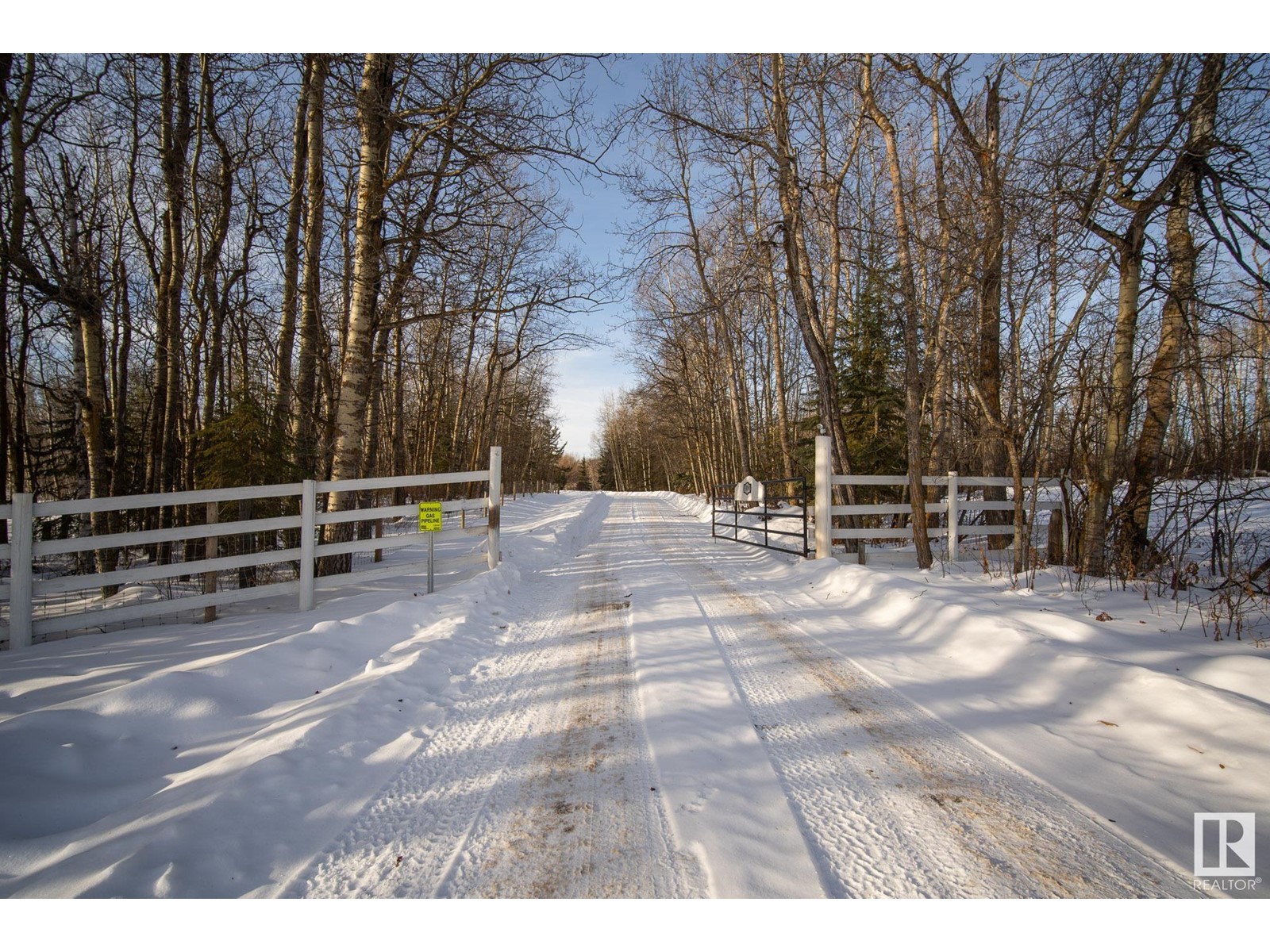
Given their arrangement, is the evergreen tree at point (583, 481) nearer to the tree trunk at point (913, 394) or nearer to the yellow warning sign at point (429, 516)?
the tree trunk at point (913, 394)

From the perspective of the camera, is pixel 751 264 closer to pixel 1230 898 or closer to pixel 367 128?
pixel 367 128

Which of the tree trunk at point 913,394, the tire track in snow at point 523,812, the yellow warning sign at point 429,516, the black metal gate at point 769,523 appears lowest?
the tire track in snow at point 523,812

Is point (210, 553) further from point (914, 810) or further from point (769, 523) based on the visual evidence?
point (769, 523)

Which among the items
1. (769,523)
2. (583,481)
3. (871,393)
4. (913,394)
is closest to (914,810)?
(913,394)

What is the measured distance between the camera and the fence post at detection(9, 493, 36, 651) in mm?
4195

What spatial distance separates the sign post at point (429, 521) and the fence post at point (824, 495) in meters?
5.59

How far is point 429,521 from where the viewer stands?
589 centimetres

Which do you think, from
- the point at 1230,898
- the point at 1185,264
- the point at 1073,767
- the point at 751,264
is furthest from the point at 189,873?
the point at 1185,264

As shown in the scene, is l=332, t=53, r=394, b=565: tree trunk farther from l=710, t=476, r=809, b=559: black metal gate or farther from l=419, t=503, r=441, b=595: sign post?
l=710, t=476, r=809, b=559: black metal gate

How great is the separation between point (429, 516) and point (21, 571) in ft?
Answer: 10.6

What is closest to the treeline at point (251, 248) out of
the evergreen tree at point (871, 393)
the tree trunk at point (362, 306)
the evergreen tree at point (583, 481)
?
the tree trunk at point (362, 306)

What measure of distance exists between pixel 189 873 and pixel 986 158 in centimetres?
953

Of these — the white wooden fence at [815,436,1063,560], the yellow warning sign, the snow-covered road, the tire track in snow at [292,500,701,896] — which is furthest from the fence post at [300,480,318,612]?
the white wooden fence at [815,436,1063,560]

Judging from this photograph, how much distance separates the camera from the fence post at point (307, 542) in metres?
5.40
